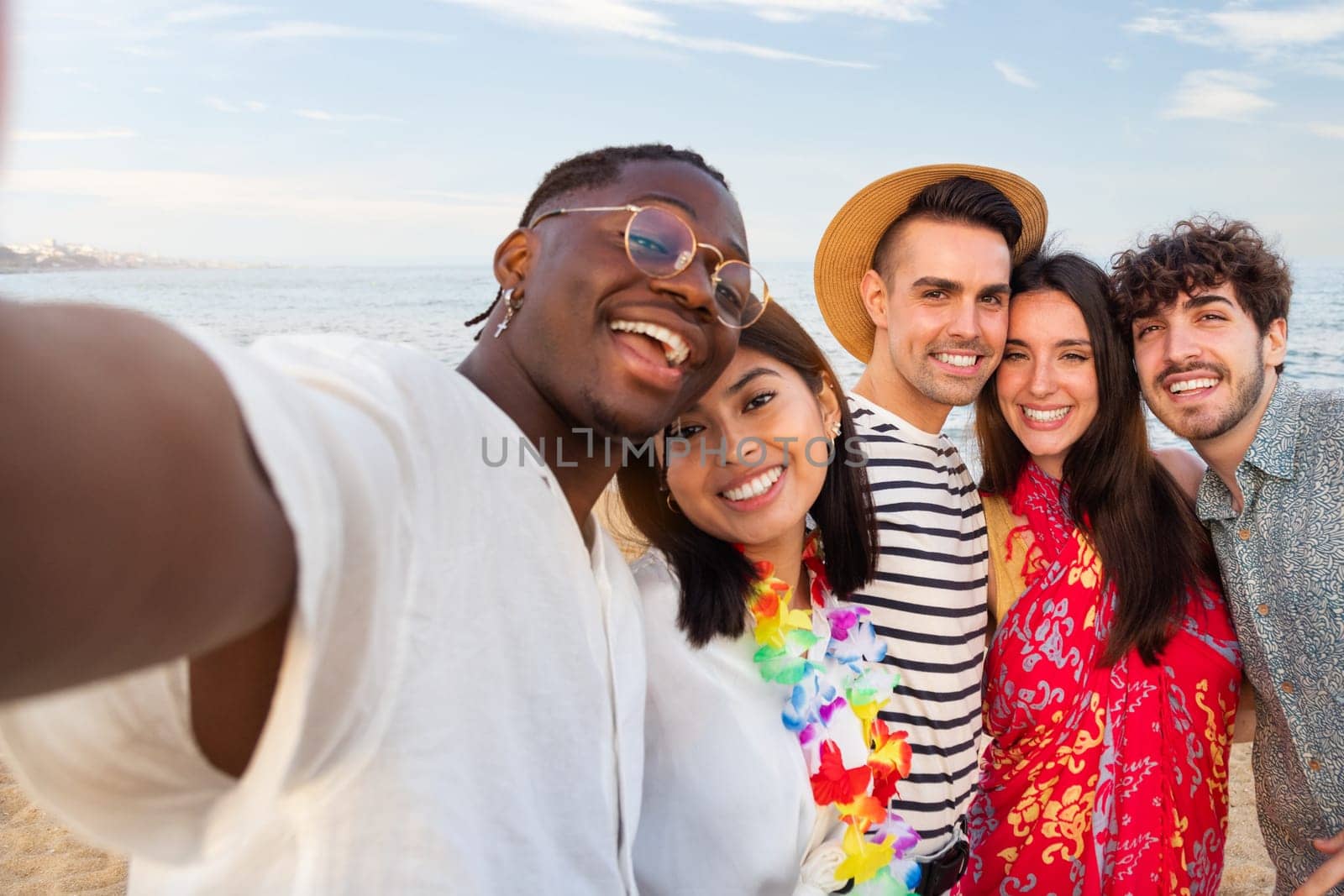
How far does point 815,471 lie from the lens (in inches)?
94.4

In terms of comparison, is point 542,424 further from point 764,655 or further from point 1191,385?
point 1191,385

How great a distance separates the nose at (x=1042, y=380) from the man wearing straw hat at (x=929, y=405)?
16 cm

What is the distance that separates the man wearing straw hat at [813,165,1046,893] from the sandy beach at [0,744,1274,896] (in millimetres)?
2630

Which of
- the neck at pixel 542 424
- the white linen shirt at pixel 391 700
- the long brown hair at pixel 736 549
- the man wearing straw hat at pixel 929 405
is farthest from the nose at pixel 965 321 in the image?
the white linen shirt at pixel 391 700

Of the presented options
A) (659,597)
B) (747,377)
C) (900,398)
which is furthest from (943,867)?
(900,398)

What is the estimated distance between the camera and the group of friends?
622 mm

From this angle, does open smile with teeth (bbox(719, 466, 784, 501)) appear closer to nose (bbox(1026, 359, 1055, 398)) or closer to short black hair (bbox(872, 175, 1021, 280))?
nose (bbox(1026, 359, 1055, 398))

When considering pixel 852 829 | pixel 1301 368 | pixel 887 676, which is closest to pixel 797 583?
pixel 887 676

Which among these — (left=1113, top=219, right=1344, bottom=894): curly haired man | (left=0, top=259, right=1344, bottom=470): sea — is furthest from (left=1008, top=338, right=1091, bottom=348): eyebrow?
(left=0, top=259, right=1344, bottom=470): sea

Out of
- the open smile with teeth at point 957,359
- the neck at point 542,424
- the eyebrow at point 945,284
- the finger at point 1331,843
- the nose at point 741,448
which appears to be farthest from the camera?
the eyebrow at point 945,284

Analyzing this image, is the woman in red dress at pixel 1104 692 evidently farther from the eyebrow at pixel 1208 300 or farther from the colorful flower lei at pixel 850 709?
the colorful flower lei at pixel 850 709

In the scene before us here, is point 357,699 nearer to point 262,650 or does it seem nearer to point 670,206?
point 262,650

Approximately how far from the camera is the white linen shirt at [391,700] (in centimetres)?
77

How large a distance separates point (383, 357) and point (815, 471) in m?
1.57
